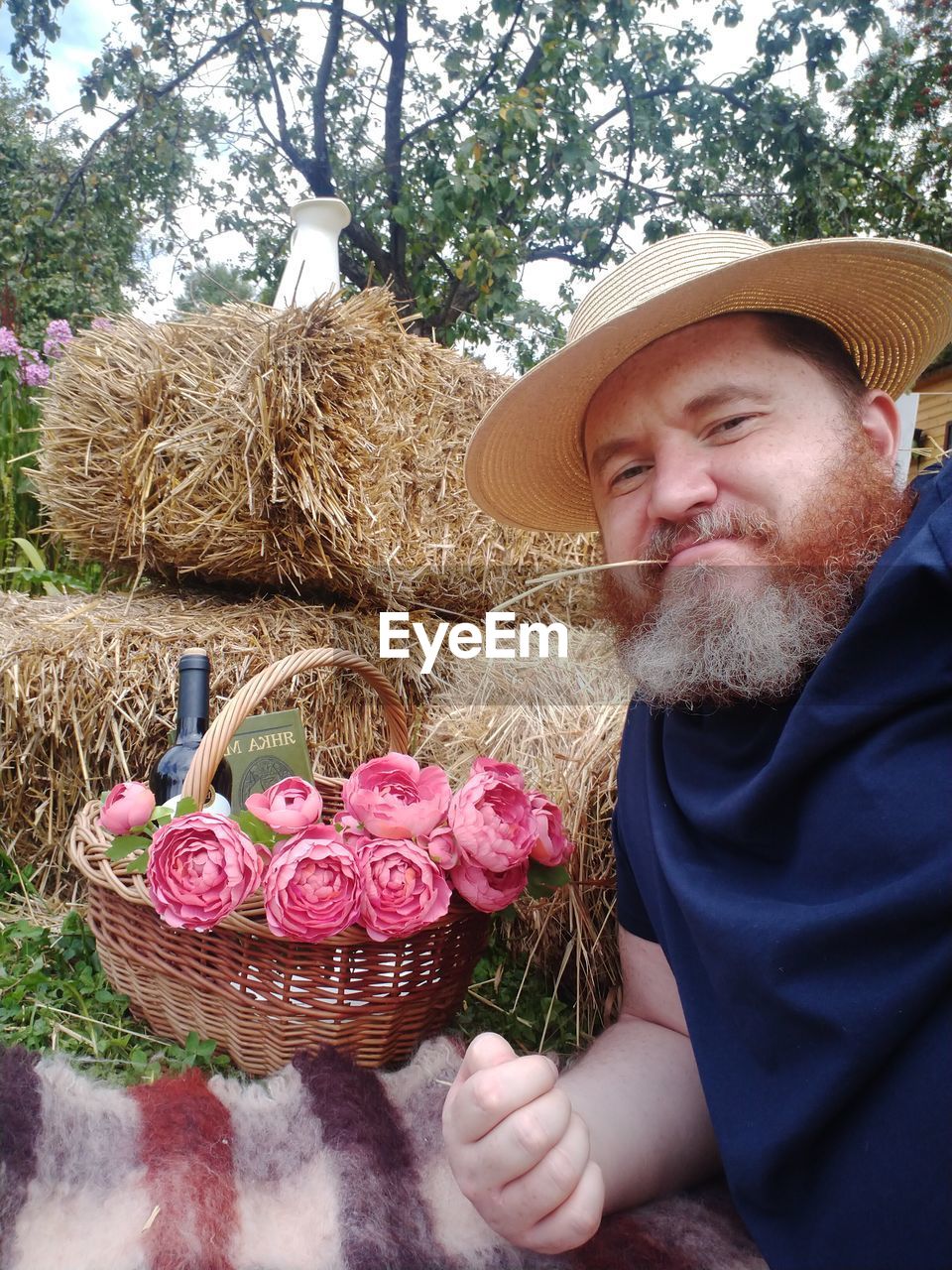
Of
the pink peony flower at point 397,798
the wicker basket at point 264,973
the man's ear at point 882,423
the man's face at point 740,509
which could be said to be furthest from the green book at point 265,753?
the man's ear at point 882,423

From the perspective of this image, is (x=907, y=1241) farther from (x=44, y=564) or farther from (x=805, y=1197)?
(x=44, y=564)

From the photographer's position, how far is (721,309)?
998 millimetres

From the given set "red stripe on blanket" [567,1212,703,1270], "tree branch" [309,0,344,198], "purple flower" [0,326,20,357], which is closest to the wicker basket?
"red stripe on blanket" [567,1212,703,1270]

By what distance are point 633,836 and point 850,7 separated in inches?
172

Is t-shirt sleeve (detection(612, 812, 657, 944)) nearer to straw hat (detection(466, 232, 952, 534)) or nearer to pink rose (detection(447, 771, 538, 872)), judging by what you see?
pink rose (detection(447, 771, 538, 872))

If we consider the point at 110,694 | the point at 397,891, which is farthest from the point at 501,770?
the point at 110,694

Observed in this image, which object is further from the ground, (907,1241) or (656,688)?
(656,688)

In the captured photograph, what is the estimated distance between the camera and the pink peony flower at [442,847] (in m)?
1.05

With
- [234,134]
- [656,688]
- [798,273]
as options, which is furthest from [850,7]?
[656,688]

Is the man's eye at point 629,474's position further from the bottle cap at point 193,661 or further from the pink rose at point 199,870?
the bottle cap at point 193,661

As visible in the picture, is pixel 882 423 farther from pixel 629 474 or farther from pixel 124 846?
pixel 124 846

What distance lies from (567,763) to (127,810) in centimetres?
75

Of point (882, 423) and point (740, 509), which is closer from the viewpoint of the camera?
point (740, 509)

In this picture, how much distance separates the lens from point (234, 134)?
13.9ft
